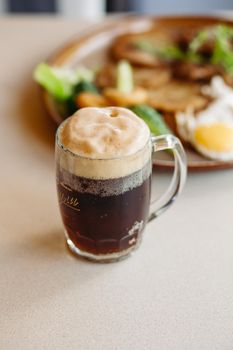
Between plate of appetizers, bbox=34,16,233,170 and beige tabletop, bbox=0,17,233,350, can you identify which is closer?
beige tabletop, bbox=0,17,233,350

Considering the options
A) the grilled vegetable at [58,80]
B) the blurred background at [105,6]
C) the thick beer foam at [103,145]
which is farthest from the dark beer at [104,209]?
the blurred background at [105,6]

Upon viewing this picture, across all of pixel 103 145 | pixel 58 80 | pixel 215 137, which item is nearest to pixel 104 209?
pixel 103 145

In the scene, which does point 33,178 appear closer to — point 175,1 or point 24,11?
point 175,1

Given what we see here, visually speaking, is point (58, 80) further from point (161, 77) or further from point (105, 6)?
point (105, 6)

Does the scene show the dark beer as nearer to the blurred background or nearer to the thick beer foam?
the thick beer foam

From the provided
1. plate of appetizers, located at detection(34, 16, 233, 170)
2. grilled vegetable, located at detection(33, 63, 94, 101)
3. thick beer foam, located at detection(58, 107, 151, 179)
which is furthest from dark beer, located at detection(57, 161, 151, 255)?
grilled vegetable, located at detection(33, 63, 94, 101)

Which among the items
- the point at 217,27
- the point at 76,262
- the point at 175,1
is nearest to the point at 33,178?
the point at 76,262
